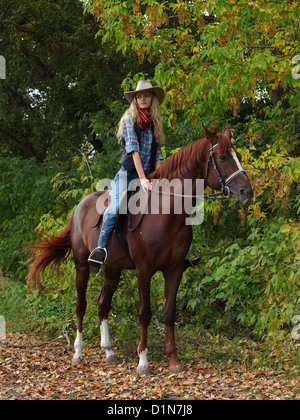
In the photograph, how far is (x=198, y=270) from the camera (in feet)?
27.5

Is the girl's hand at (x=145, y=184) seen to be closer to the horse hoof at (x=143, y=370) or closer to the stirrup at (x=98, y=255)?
the stirrup at (x=98, y=255)

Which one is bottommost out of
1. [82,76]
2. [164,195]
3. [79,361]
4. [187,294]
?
[79,361]

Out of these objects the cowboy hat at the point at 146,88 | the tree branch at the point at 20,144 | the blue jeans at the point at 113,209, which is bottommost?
the blue jeans at the point at 113,209

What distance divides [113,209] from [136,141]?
30.5 inches

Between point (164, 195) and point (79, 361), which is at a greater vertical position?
point (164, 195)

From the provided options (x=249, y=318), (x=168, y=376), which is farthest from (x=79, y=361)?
(x=249, y=318)

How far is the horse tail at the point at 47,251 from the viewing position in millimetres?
7852

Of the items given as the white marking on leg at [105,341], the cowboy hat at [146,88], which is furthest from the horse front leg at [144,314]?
the cowboy hat at [146,88]

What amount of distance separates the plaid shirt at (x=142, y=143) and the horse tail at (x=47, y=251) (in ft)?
5.88

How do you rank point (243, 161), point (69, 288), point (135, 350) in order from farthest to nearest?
point (69, 288) < point (243, 161) < point (135, 350)

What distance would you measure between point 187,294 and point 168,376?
2332mm

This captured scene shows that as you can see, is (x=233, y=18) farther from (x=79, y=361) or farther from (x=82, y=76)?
(x=82, y=76)

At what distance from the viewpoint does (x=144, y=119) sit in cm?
643

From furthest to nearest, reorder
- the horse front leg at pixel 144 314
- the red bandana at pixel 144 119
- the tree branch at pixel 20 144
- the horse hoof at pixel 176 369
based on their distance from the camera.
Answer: the tree branch at pixel 20 144 < the red bandana at pixel 144 119 < the horse front leg at pixel 144 314 < the horse hoof at pixel 176 369
